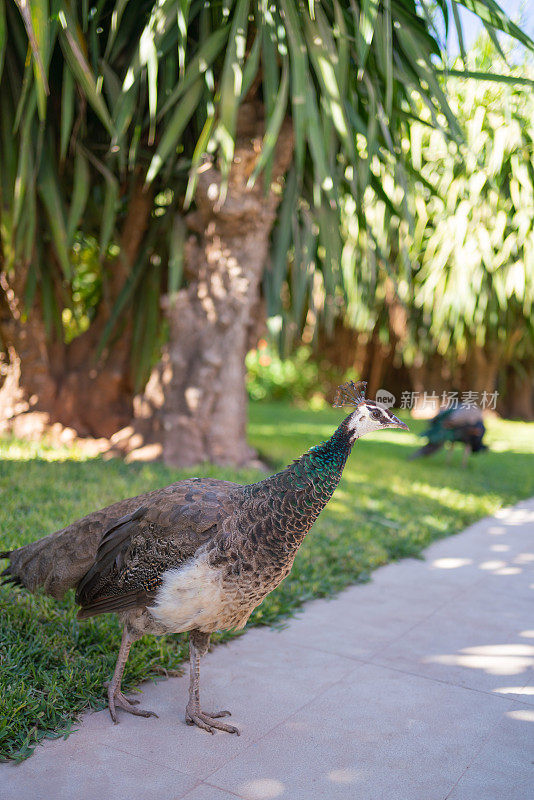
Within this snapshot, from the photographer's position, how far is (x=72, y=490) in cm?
476

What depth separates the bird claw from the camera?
2537 mm

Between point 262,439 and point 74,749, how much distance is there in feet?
22.2

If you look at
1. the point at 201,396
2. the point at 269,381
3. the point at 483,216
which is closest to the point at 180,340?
the point at 201,396

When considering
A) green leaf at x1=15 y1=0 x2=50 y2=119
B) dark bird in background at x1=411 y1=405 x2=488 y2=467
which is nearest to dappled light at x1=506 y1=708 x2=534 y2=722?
green leaf at x1=15 y1=0 x2=50 y2=119

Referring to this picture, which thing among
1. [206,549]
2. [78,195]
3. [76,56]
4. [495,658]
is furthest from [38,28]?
[495,658]

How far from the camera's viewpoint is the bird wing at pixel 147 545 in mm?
2553

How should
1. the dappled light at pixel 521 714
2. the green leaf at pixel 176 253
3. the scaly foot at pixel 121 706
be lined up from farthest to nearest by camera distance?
the green leaf at pixel 176 253, the dappled light at pixel 521 714, the scaly foot at pixel 121 706

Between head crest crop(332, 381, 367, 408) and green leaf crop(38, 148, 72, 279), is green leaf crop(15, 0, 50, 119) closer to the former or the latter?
green leaf crop(38, 148, 72, 279)

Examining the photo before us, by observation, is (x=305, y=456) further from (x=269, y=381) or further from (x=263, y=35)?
(x=269, y=381)

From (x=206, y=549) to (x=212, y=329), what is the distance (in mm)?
→ 3877

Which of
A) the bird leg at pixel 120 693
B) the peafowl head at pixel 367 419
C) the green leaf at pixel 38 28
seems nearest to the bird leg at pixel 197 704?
the bird leg at pixel 120 693

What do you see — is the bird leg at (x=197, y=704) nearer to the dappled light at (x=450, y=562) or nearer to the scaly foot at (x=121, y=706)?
the scaly foot at (x=121, y=706)

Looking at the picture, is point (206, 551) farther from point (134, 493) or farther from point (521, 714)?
point (134, 493)

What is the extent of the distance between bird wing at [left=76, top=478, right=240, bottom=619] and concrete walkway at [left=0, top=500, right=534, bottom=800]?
449 millimetres
